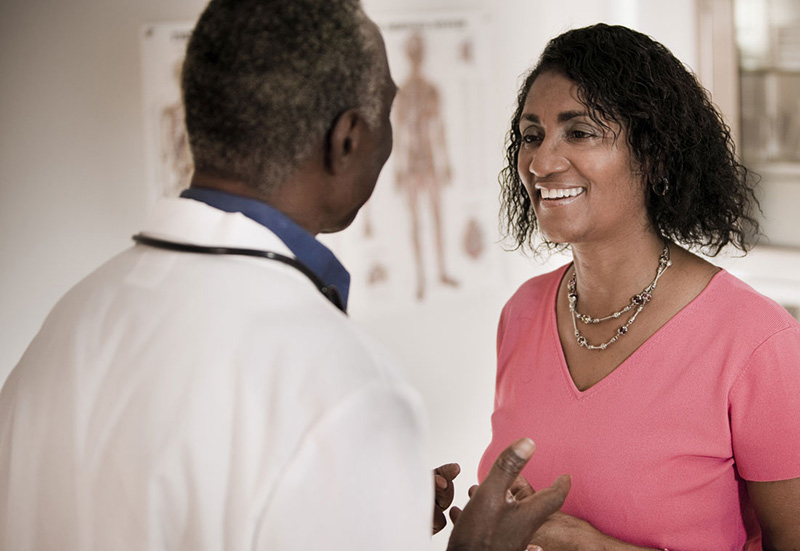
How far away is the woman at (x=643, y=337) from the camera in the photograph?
1.40 meters

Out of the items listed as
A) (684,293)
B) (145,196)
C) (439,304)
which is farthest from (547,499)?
(145,196)

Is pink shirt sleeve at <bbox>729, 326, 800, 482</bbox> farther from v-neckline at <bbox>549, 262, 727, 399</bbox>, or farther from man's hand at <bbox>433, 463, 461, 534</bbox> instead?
man's hand at <bbox>433, 463, 461, 534</bbox>

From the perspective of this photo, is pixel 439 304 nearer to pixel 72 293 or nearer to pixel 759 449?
pixel 759 449

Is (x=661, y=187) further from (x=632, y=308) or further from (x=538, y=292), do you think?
(x=538, y=292)

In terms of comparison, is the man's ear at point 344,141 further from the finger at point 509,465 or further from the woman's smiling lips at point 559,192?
the woman's smiling lips at point 559,192

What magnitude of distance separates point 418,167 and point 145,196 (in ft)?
3.13

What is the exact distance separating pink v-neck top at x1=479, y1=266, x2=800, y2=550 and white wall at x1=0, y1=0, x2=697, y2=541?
1528 mm

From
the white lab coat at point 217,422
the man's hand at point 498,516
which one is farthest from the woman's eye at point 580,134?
the white lab coat at point 217,422

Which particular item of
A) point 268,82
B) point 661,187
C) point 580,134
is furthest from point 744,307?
point 268,82

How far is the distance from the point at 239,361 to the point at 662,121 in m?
1.08

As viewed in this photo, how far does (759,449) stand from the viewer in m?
1.36

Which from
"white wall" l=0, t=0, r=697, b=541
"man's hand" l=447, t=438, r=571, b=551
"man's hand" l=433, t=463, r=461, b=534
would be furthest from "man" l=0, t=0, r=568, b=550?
"white wall" l=0, t=0, r=697, b=541

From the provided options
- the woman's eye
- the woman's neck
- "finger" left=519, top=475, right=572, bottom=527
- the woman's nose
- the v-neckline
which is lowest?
"finger" left=519, top=475, right=572, bottom=527

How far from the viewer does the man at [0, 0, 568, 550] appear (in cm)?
78
